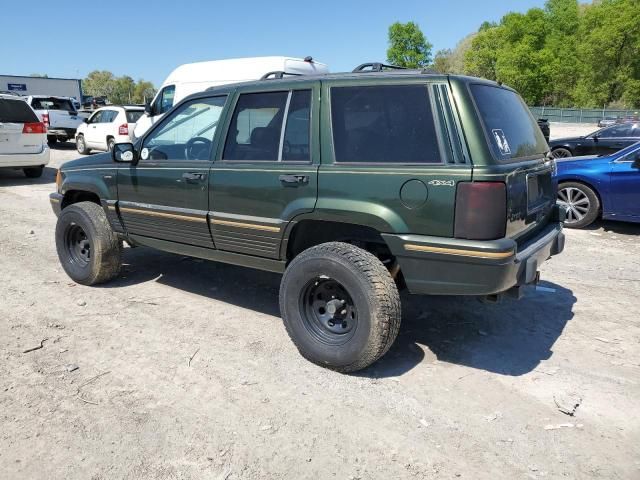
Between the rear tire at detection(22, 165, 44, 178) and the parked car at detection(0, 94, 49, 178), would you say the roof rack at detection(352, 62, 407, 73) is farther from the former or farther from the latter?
the rear tire at detection(22, 165, 44, 178)

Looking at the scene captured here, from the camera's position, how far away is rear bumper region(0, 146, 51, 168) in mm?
11234

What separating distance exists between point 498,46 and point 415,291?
8292cm

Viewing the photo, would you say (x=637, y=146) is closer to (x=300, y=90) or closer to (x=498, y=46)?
(x=300, y=90)

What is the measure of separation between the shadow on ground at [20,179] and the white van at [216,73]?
8.28 feet

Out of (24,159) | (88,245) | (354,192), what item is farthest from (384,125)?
(24,159)

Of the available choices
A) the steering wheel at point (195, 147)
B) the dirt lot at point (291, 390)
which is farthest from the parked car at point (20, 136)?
the steering wheel at point (195, 147)

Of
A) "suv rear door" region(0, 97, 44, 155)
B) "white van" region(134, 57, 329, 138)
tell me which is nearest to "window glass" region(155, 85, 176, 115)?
"white van" region(134, 57, 329, 138)

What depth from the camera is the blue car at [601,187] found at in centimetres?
720

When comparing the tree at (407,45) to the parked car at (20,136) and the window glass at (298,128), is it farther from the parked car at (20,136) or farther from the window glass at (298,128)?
the window glass at (298,128)

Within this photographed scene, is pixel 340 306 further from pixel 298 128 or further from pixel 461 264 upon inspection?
pixel 298 128

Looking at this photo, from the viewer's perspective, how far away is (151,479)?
2.44m

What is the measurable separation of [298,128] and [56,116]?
18.2m

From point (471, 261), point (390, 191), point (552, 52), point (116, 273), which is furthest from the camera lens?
point (552, 52)

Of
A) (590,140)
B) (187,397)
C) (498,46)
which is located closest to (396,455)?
(187,397)
